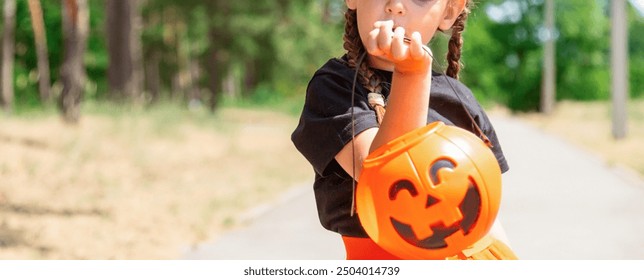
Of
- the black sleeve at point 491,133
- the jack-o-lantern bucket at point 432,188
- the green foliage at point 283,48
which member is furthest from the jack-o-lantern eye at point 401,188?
the green foliage at point 283,48

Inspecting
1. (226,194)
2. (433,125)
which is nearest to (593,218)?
(226,194)

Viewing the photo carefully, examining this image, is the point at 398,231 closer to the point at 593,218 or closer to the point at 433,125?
the point at 433,125

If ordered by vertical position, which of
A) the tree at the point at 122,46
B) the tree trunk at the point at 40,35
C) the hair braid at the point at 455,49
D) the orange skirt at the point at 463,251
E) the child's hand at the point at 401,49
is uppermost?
the child's hand at the point at 401,49

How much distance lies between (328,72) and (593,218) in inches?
279

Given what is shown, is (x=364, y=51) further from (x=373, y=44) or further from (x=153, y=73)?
(x=153, y=73)

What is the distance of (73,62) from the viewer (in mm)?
13195

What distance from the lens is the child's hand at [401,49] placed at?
1513 mm

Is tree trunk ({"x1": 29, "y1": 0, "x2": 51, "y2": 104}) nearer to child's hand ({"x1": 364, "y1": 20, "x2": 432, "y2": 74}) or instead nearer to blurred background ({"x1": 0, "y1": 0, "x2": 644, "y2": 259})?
blurred background ({"x1": 0, "y1": 0, "x2": 644, "y2": 259})

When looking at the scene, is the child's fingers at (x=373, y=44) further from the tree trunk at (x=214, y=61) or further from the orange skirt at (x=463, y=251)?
the tree trunk at (x=214, y=61)

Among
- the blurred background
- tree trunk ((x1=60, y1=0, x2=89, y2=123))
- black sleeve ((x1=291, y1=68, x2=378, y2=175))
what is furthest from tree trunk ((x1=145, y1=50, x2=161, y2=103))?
black sleeve ((x1=291, y1=68, x2=378, y2=175))

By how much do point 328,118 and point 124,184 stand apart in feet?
28.7

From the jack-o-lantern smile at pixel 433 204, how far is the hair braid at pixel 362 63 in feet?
0.70

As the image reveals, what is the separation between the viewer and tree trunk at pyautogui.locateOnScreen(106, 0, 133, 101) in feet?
61.8

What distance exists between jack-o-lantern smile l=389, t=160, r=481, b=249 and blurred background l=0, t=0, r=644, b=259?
29 cm
